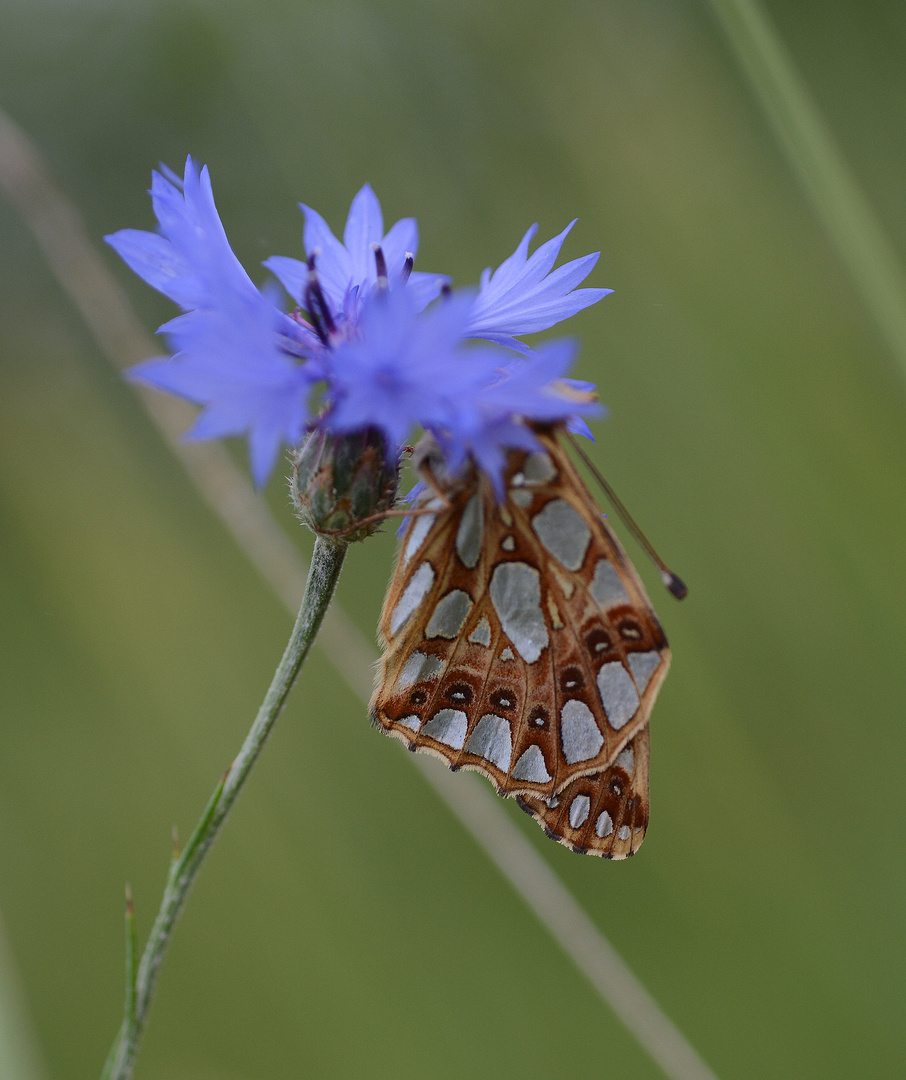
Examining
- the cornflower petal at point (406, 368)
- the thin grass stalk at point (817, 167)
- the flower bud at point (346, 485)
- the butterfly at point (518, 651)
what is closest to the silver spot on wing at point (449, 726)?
the butterfly at point (518, 651)

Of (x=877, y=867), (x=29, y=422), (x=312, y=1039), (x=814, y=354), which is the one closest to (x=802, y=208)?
(x=814, y=354)

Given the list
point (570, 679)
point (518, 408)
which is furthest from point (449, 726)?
point (518, 408)

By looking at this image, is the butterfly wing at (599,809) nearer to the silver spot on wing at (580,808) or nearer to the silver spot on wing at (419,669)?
the silver spot on wing at (580,808)

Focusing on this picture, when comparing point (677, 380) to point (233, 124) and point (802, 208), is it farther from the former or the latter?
point (233, 124)

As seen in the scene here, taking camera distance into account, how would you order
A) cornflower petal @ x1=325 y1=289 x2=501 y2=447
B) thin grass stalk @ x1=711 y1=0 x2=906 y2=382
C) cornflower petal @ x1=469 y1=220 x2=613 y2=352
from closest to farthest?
cornflower petal @ x1=325 y1=289 x2=501 y2=447, cornflower petal @ x1=469 y1=220 x2=613 y2=352, thin grass stalk @ x1=711 y1=0 x2=906 y2=382

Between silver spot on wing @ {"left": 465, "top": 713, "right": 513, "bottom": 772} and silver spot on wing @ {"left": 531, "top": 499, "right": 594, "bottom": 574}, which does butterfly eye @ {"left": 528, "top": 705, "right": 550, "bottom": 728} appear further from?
silver spot on wing @ {"left": 531, "top": 499, "right": 594, "bottom": 574}

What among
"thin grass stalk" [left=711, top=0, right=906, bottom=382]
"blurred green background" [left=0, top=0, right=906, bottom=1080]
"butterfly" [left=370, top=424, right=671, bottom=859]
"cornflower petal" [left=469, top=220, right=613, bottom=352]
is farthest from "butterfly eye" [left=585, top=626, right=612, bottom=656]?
"blurred green background" [left=0, top=0, right=906, bottom=1080]
